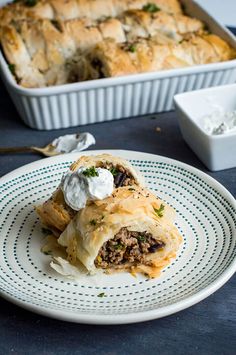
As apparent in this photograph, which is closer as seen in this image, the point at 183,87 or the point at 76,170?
the point at 76,170

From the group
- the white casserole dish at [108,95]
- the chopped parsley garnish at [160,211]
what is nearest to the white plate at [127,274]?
the chopped parsley garnish at [160,211]

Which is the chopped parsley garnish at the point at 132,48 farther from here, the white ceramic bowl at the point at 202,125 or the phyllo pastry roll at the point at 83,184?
the phyllo pastry roll at the point at 83,184

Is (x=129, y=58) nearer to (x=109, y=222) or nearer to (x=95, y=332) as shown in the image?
(x=109, y=222)

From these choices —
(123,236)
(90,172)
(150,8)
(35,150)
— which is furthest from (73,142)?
(150,8)

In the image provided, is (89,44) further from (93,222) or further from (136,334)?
(136,334)

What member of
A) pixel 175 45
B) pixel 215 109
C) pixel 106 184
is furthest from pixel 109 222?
pixel 175 45

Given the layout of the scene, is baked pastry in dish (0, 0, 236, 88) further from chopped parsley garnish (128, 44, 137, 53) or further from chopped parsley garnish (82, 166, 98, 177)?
chopped parsley garnish (82, 166, 98, 177)
